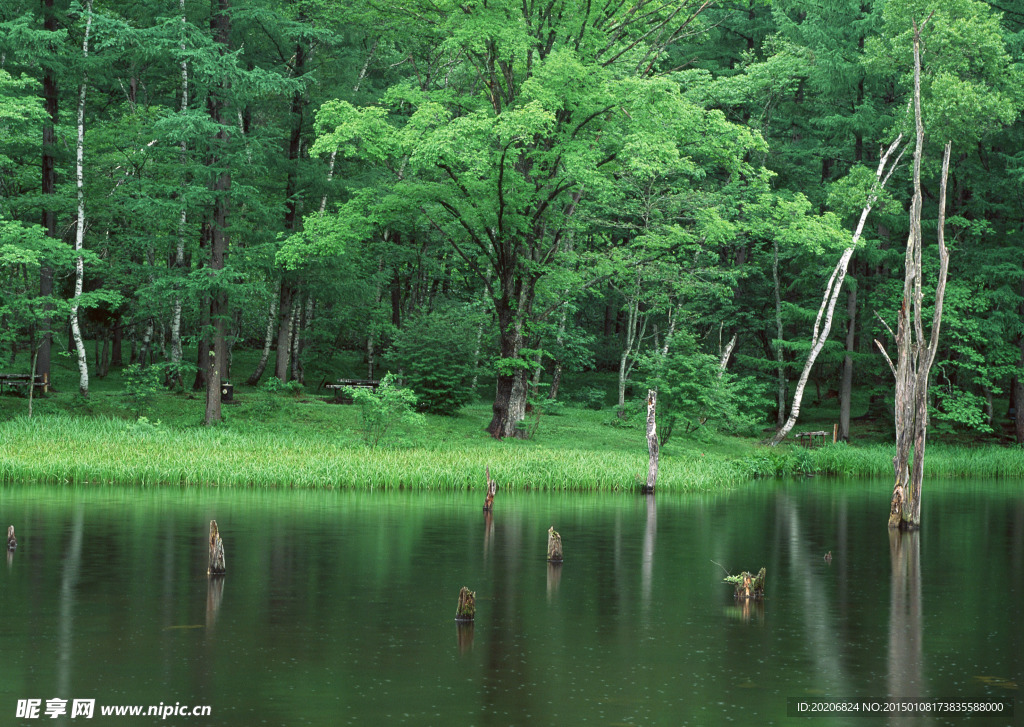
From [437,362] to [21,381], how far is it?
13393 millimetres

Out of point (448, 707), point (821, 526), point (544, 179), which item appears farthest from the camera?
point (544, 179)


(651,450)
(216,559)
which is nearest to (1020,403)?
(651,450)

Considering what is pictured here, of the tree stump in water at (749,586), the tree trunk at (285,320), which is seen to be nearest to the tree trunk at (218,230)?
the tree trunk at (285,320)

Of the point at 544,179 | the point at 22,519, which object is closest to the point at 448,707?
the point at 22,519

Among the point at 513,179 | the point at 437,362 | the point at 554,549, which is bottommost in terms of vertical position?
the point at 554,549

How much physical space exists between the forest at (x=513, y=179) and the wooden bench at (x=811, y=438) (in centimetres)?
89

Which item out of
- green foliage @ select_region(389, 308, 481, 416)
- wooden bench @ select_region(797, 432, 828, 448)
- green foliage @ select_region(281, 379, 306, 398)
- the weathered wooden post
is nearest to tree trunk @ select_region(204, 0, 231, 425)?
green foliage @ select_region(281, 379, 306, 398)

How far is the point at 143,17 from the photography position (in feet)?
129

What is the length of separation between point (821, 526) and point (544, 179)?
1595cm

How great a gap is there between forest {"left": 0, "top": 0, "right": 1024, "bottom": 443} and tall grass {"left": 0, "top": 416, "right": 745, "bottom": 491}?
3805 mm

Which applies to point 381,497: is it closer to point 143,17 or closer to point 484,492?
point 484,492

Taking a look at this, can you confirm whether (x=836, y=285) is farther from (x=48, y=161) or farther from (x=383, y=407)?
(x=48, y=161)

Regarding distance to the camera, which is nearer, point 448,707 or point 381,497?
point 448,707

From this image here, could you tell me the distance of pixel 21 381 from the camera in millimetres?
36656
